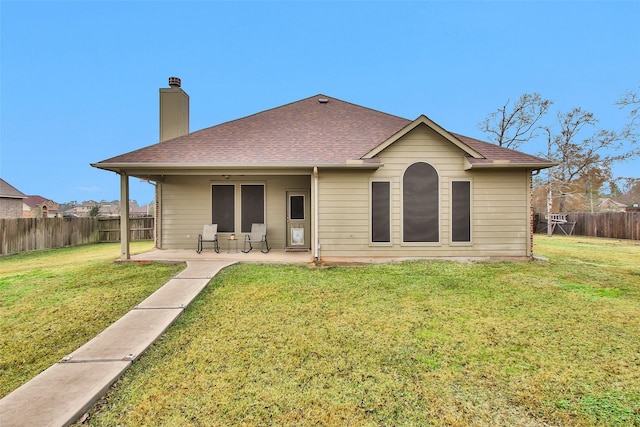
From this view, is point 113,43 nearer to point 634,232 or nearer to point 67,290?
point 67,290

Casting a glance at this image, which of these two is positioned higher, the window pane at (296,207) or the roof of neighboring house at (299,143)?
the roof of neighboring house at (299,143)

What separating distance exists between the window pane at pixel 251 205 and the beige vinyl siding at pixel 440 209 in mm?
2383

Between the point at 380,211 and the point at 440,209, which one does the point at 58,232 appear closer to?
the point at 380,211

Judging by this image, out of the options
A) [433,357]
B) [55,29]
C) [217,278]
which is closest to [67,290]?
[217,278]

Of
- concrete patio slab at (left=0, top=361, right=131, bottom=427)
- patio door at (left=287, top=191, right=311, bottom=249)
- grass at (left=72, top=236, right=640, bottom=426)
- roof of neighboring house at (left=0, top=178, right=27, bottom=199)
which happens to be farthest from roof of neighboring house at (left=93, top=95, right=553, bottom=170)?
roof of neighboring house at (left=0, top=178, right=27, bottom=199)

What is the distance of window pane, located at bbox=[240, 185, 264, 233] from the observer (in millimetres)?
9312

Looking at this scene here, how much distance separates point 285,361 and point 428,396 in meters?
1.28

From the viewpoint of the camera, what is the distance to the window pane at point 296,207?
9375 millimetres

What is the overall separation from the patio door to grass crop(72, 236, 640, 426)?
381 centimetres

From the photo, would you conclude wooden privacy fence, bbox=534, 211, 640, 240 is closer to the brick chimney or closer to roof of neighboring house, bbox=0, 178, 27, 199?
the brick chimney

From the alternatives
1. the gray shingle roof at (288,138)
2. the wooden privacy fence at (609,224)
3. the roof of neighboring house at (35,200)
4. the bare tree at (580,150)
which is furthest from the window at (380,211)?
the roof of neighboring house at (35,200)

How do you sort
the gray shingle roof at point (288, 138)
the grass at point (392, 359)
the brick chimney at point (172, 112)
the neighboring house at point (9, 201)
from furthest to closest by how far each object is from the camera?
1. the neighboring house at point (9, 201)
2. the brick chimney at point (172, 112)
3. the gray shingle roof at point (288, 138)
4. the grass at point (392, 359)

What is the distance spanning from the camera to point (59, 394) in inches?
95.0

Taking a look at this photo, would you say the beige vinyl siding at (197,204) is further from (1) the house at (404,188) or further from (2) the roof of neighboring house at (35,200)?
(2) the roof of neighboring house at (35,200)
